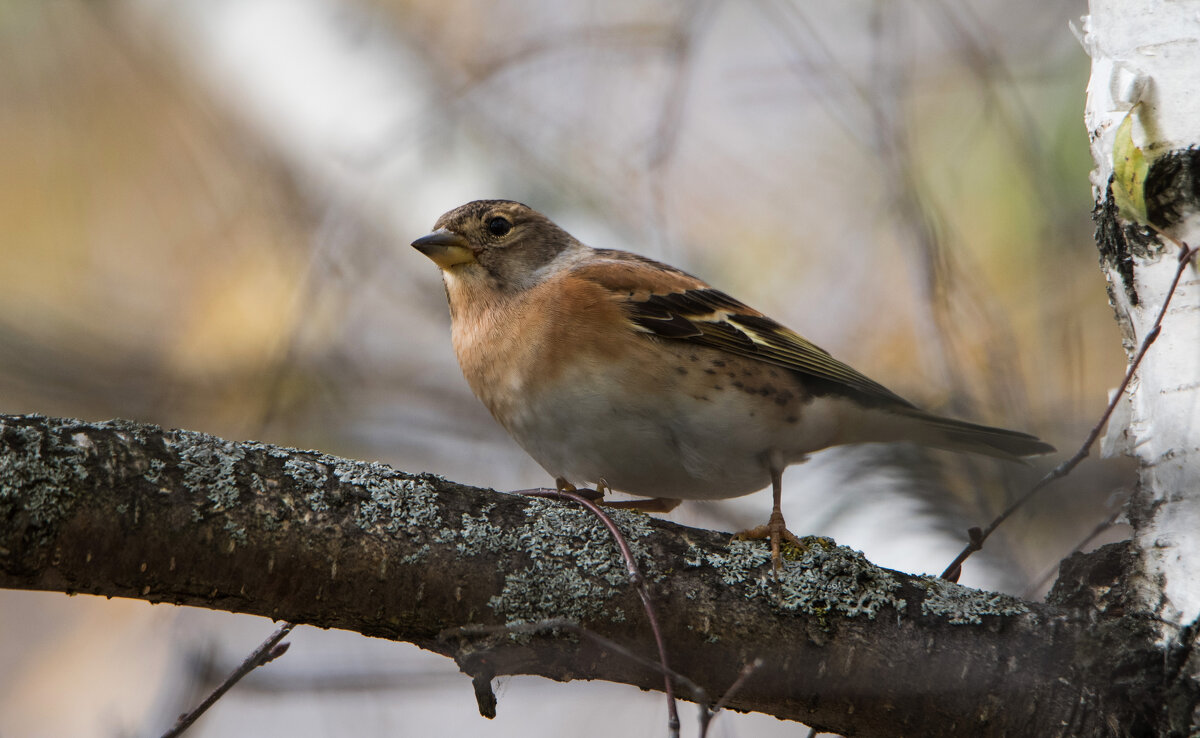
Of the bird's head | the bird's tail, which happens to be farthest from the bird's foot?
the bird's head

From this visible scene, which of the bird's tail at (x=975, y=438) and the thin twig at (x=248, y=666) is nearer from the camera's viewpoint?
the thin twig at (x=248, y=666)

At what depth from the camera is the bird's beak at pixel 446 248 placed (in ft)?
12.2

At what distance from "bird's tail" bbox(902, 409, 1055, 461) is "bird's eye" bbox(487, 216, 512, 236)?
1.63 metres

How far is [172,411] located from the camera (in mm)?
4324

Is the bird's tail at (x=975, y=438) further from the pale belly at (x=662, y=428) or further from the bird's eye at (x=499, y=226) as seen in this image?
the bird's eye at (x=499, y=226)

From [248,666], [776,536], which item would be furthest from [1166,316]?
[248,666]

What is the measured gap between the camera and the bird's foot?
7.68 ft

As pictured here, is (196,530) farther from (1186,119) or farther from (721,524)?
(721,524)

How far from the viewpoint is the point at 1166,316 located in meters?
2.21

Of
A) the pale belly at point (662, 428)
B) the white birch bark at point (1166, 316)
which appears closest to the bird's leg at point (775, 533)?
the pale belly at point (662, 428)

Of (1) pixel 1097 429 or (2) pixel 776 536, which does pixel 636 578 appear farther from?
(1) pixel 1097 429

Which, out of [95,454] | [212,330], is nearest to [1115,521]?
[95,454]

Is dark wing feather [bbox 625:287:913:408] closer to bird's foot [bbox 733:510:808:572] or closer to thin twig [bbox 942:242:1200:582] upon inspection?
bird's foot [bbox 733:510:808:572]

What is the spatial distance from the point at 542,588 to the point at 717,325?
5.21ft
